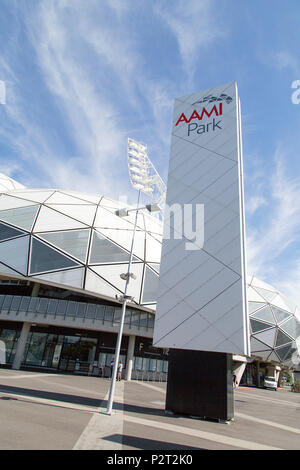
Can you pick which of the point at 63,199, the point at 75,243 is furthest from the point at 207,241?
the point at 63,199

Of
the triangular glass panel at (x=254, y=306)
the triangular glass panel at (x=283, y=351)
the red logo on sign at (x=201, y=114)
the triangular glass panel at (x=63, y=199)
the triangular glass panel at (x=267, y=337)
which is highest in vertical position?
the triangular glass panel at (x=63, y=199)

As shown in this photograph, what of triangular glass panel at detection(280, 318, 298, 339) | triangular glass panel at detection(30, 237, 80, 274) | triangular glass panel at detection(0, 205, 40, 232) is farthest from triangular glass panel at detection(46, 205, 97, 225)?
triangular glass panel at detection(280, 318, 298, 339)

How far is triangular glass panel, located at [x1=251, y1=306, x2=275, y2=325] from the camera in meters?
40.5

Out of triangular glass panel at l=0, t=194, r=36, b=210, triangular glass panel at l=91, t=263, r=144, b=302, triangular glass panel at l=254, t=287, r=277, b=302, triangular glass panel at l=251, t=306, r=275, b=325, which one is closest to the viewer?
triangular glass panel at l=91, t=263, r=144, b=302

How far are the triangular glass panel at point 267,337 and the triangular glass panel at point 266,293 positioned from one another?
223 inches

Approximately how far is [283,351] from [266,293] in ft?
29.0

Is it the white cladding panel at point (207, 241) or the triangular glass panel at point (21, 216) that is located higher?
the triangular glass panel at point (21, 216)

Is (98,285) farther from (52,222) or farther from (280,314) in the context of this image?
(280,314)

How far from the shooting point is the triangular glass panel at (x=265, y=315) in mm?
40547

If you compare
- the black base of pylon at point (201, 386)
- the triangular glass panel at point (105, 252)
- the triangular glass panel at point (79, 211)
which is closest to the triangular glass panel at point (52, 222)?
the triangular glass panel at point (79, 211)

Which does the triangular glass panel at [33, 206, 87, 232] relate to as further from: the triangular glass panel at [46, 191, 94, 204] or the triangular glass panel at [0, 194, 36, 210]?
the triangular glass panel at [0, 194, 36, 210]

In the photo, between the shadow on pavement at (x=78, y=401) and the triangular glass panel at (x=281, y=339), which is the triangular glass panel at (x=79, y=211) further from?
the triangular glass panel at (x=281, y=339)

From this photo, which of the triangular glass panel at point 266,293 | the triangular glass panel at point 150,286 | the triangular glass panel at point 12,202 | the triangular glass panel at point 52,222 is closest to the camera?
the triangular glass panel at point 150,286

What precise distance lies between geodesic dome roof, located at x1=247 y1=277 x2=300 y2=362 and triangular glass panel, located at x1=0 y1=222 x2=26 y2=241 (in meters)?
31.8
